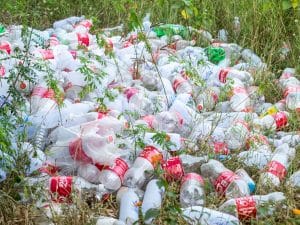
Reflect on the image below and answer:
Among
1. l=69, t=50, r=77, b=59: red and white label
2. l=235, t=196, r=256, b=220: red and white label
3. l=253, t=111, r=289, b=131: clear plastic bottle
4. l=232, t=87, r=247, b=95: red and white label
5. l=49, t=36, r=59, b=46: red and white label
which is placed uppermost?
l=49, t=36, r=59, b=46: red and white label

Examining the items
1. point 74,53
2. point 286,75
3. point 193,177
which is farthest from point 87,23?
point 193,177

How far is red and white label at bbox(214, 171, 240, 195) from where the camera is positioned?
2.98 meters

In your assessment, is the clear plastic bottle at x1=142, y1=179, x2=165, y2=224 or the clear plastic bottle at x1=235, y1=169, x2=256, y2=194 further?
the clear plastic bottle at x1=235, y1=169, x2=256, y2=194

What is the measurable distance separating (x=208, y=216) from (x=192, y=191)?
0.86ft

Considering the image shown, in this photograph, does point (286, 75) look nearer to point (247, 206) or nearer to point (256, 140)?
point (256, 140)

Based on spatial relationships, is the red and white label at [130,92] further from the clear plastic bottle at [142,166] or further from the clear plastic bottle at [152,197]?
the clear plastic bottle at [152,197]

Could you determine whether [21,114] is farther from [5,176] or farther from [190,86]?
[190,86]

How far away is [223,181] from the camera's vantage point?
2998 mm

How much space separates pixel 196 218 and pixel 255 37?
2.22 m

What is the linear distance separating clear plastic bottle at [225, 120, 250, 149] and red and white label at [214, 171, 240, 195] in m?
0.33

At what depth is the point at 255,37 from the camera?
454 centimetres

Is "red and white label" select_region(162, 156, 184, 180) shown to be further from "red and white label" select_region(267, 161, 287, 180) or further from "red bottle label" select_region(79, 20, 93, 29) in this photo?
"red bottle label" select_region(79, 20, 93, 29)

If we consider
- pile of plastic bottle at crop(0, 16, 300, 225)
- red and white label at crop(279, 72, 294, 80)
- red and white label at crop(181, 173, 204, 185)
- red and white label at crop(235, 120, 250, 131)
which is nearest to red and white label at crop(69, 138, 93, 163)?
pile of plastic bottle at crop(0, 16, 300, 225)

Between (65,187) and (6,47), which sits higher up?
(6,47)
